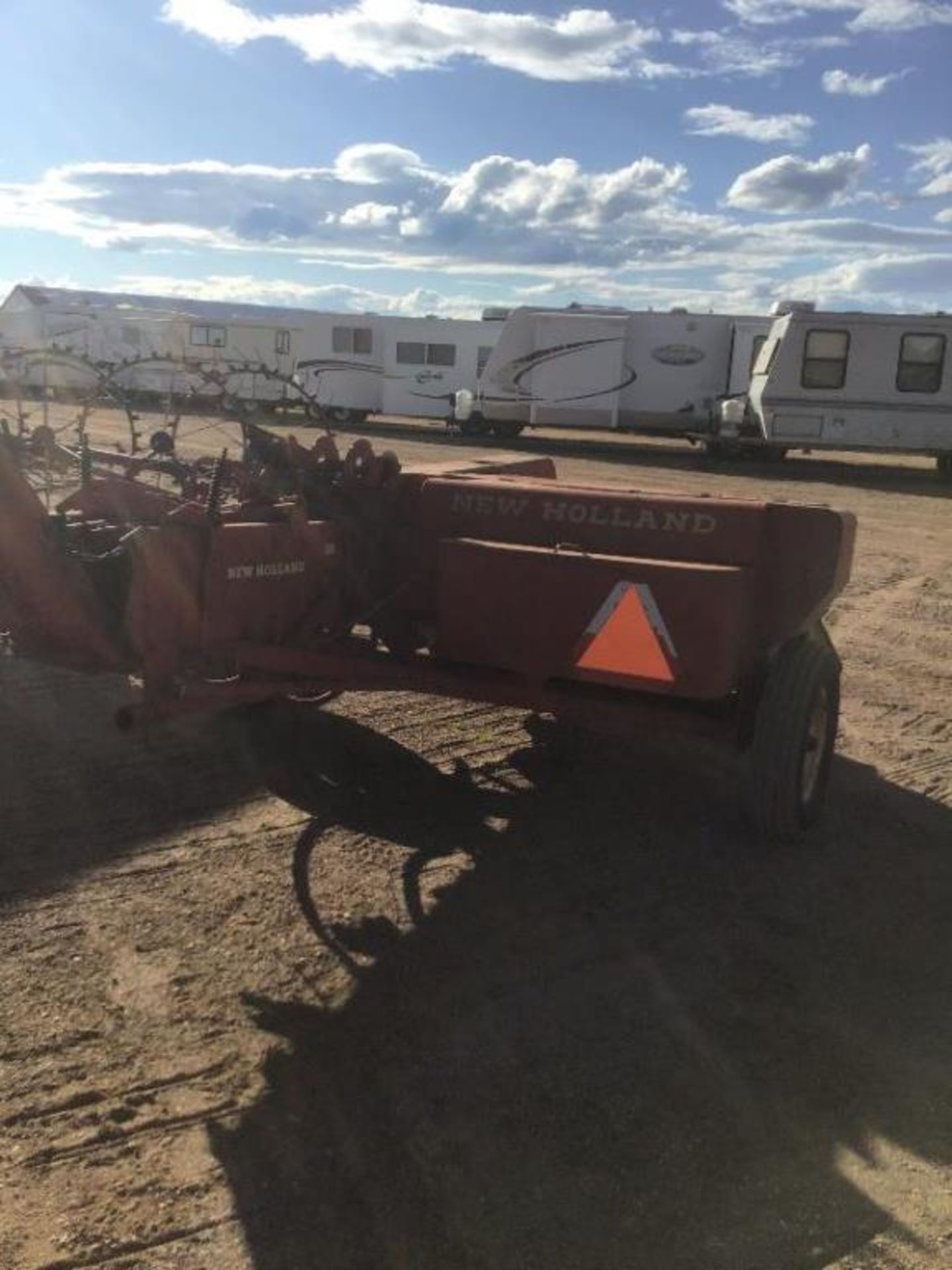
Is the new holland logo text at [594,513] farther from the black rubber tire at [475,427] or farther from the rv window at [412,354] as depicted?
the rv window at [412,354]

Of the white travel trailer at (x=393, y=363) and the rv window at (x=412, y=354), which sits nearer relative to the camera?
the white travel trailer at (x=393, y=363)

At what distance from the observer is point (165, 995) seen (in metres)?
3.26

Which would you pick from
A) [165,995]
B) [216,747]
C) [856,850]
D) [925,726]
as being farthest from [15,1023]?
[925,726]

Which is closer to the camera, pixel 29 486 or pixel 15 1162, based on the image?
pixel 15 1162

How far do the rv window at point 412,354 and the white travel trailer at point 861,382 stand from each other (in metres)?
10.8

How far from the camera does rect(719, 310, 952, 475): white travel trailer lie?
62.6 feet

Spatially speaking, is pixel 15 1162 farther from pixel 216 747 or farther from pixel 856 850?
pixel 856 850

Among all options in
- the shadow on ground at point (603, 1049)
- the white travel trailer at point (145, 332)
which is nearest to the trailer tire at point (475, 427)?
the white travel trailer at point (145, 332)

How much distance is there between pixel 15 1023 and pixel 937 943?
2.90m

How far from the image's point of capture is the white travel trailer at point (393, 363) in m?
27.9

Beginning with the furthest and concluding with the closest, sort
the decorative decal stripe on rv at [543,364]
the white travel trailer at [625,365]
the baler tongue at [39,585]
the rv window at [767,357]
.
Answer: the decorative decal stripe on rv at [543,364] → the white travel trailer at [625,365] → the rv window at [767,357] → the baler tongue at [39,585]

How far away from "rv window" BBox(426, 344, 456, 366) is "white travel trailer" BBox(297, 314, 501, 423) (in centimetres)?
2

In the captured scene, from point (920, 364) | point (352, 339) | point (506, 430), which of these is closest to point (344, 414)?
point (352, 339)

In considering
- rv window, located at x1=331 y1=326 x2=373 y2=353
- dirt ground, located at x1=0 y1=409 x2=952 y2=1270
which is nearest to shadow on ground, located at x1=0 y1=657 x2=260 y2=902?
dirt ground, located at x1=0 y1=409 x2=952 y2=1270
